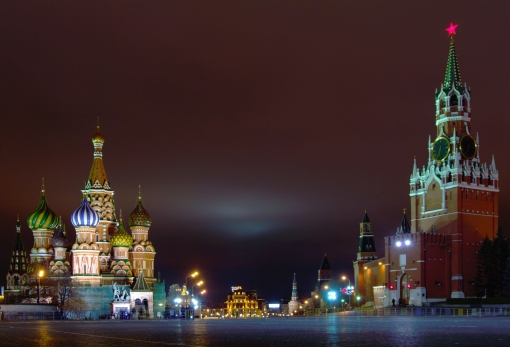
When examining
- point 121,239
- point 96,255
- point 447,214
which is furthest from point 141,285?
point 447,214

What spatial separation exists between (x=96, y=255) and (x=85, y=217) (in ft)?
16.6

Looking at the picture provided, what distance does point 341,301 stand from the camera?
153 metres

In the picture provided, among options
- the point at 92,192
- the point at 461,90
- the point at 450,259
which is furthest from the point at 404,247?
the point at 92,192

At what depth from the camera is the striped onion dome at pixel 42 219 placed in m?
106

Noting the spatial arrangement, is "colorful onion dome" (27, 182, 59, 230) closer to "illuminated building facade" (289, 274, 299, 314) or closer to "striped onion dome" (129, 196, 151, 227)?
"striped onion dome" (129, 196, 151, 227)

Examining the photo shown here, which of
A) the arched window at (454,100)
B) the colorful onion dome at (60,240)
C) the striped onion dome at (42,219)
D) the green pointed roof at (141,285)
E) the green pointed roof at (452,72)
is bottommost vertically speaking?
the green pointed roof at (141,285)

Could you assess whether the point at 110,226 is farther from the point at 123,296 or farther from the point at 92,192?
the point at 123,296

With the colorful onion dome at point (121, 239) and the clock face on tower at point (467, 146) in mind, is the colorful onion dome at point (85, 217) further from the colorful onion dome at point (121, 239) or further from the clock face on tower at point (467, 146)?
the clock face on tower at point (467, 146)

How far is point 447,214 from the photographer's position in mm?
91562

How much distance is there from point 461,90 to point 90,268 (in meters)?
51.6

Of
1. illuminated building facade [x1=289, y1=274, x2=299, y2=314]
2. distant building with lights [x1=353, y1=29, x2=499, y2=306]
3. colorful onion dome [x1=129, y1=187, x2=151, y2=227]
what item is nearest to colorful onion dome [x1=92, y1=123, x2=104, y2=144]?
colorful onion dome [x1=129, y1=187, x2=151, y2=227]

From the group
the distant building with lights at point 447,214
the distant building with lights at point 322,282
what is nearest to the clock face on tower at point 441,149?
the distant building with lights at point 447,214

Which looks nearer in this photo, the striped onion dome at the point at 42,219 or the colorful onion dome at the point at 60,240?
the colorful onion dome at the point at 60,240

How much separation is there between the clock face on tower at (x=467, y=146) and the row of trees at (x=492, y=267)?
12215 mm
